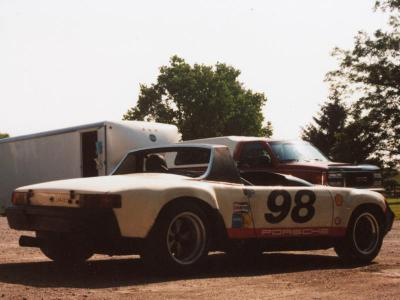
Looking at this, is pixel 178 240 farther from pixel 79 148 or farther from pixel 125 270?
pixel 79 148

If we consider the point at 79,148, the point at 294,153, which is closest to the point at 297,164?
the point at 294,153

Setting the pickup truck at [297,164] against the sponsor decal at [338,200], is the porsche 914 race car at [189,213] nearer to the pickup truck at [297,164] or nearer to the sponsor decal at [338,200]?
the sponsor decal at [338,200]

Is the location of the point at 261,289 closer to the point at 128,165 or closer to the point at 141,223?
the point at 141,223

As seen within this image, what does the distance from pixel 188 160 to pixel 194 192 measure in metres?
1.70

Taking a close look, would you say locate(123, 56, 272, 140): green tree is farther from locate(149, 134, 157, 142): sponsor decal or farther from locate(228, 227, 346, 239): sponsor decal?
locate(228, 227, 346, 239): sponsor decal

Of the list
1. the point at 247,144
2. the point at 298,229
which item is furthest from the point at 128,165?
the point at 247,144

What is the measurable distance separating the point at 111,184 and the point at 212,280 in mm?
1277

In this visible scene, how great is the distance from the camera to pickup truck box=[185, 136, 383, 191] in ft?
47.0

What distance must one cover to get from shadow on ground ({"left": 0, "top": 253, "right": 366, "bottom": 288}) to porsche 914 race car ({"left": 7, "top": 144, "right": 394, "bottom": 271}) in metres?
0.21

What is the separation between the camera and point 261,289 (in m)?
5.83

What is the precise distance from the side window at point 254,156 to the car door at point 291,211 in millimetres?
6887

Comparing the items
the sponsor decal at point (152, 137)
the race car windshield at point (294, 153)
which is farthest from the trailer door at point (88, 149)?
the race car windshield at point (294, 153)

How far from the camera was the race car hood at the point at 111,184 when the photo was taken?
6262 millimetres

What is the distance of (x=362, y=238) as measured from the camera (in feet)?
26.9
